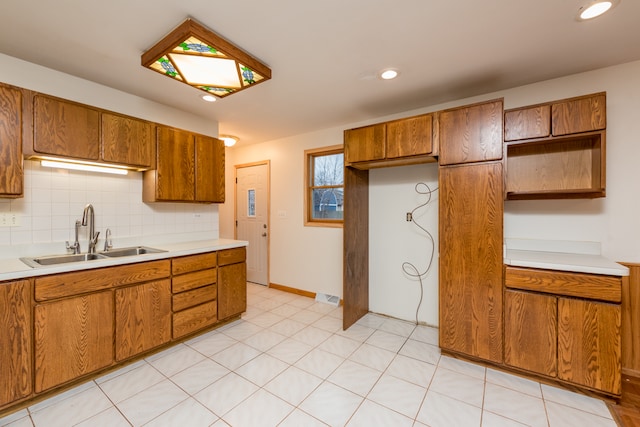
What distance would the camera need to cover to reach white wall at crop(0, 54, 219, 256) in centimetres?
211

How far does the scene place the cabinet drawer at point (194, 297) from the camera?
251cm

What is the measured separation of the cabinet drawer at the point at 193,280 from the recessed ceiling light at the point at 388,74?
249 cm

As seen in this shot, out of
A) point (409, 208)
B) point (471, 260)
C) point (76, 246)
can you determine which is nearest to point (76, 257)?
point (76, 246)

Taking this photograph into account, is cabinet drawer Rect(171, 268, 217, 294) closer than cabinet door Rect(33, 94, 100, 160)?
No

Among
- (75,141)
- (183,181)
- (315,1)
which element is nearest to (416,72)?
(315,1)

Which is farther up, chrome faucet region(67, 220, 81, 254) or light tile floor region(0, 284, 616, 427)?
chrome faucet region(67, 220, 81, 254)

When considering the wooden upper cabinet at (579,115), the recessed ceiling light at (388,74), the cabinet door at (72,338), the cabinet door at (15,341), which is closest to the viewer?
the cabinet door at (15,341)

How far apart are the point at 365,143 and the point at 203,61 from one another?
63.1 inches

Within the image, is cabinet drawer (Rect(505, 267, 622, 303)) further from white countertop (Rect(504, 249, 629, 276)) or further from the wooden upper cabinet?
the wooden upper cabinet

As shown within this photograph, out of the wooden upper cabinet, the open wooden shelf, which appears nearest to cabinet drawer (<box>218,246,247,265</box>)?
the open wooden shelf

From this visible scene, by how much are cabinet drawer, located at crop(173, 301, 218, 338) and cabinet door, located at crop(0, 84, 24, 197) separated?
153 centimetres

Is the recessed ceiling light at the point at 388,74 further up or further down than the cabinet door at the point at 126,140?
further up

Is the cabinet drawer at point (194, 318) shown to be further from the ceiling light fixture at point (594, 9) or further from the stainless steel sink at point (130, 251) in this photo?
the ceiling light fixture at point (594, 9)

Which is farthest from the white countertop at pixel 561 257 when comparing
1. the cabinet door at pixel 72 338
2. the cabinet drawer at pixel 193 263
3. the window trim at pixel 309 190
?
the cabinet door at pixel 72 338
